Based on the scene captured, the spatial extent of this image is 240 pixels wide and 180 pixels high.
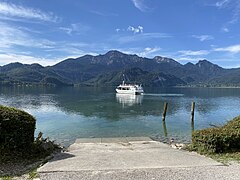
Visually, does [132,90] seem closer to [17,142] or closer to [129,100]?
[129,100]

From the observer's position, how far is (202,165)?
28.9ft

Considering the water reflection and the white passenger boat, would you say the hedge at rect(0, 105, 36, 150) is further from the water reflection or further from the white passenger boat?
the white passenger boat

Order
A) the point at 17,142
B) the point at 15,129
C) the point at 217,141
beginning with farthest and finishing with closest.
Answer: the point at 217,141 < the point at 17,142 < the point at 15,129

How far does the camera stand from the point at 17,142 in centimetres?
978

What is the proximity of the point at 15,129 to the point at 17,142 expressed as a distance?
1.76 feet

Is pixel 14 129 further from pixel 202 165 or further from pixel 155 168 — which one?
pixel 202 165

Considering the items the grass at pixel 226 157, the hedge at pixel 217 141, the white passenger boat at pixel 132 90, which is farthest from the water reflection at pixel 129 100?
the grass at pixel 226 157

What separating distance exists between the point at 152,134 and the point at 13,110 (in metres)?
18.6

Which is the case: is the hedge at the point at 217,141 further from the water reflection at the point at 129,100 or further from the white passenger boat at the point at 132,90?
the white passenger boat at the point at 132,90

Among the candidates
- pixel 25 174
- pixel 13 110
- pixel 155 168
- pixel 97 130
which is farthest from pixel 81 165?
pixel 97 130

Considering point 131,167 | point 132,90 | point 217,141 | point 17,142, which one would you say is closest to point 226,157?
point 217,141

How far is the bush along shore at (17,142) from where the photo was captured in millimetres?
9188

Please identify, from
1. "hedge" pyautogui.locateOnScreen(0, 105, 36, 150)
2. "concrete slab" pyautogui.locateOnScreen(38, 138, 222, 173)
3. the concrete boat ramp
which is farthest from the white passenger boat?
"hedge" pyautogui.locateOnScreen(0, 105, 36, 150)

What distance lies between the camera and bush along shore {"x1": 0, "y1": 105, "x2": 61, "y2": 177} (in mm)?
9188
